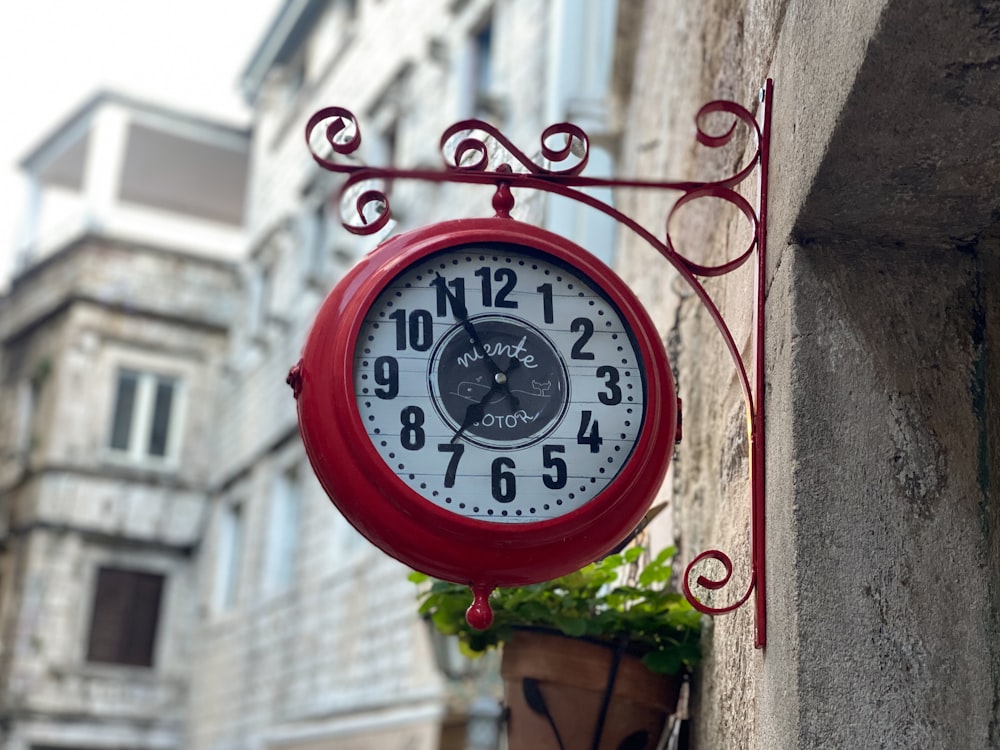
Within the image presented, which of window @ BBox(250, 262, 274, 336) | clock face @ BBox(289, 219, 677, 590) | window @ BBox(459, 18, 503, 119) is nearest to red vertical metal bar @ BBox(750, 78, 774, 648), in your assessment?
clock face @ BBox(289, 219, 677, 590)

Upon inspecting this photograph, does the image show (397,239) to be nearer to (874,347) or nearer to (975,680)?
(874,347)

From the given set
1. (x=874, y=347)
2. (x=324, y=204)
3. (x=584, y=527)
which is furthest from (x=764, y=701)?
(x=324, y=204)

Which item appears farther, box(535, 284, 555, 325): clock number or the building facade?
box(535, 284, 555, 325): clock number

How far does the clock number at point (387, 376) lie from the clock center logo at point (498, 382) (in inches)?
2.0

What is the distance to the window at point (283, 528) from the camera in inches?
517

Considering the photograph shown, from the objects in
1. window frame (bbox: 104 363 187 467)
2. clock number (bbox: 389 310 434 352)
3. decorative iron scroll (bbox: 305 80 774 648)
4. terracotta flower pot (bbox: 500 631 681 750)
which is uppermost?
window frame (bbox: 104 363 187 467)

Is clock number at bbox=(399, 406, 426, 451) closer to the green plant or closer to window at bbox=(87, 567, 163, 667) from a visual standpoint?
the green plant

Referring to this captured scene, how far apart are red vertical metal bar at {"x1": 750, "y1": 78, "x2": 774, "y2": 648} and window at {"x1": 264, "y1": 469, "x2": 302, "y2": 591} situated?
11.1 m

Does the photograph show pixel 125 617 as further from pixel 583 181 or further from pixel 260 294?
pixel 583 181

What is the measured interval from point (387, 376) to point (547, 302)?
0.28 m

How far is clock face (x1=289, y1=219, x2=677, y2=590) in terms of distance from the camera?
6.42ft

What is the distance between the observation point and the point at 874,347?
1941mm

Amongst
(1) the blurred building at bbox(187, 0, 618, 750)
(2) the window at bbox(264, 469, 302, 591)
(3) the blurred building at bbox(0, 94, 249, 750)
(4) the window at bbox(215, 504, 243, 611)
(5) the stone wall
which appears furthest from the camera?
(3) the blurred building at bbox(0, 94, 249, 750)

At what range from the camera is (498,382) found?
200 cm
